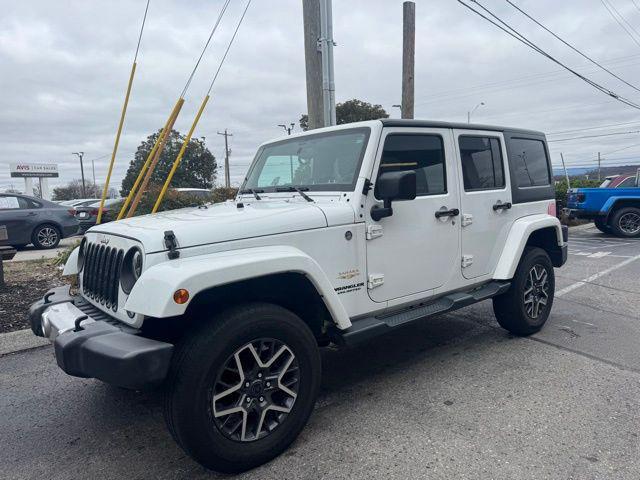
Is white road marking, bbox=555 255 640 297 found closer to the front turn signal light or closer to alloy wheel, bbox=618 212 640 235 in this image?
alloy wheel, bbox=618 212 640 235

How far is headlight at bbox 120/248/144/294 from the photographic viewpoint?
263cm

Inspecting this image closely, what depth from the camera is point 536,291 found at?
474 cm

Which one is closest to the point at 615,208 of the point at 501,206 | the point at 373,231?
the point at 501,206

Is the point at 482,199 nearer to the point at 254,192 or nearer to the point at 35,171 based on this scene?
the point at 254,192

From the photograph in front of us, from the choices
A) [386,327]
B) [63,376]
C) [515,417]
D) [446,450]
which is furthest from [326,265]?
[63,376]

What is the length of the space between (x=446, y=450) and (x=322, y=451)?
0.72 meters

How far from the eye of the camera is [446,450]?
9.17 feet

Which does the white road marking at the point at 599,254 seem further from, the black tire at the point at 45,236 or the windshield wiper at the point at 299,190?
the black tire at the point at 45,236

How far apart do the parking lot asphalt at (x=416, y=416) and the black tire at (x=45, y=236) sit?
7.75 metres

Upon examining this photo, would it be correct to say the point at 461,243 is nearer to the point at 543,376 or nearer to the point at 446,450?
the point at 543,376

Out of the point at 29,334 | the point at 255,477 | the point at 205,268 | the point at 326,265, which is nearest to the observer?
the point at 205,268

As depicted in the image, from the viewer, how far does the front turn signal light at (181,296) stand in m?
2.31

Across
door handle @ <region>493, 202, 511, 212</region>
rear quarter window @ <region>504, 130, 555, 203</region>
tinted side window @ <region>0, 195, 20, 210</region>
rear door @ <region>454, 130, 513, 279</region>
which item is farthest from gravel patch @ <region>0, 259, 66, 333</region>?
rear quarter window @ <region>504, 130, 555, 203</region>

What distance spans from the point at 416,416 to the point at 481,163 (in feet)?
7.56
